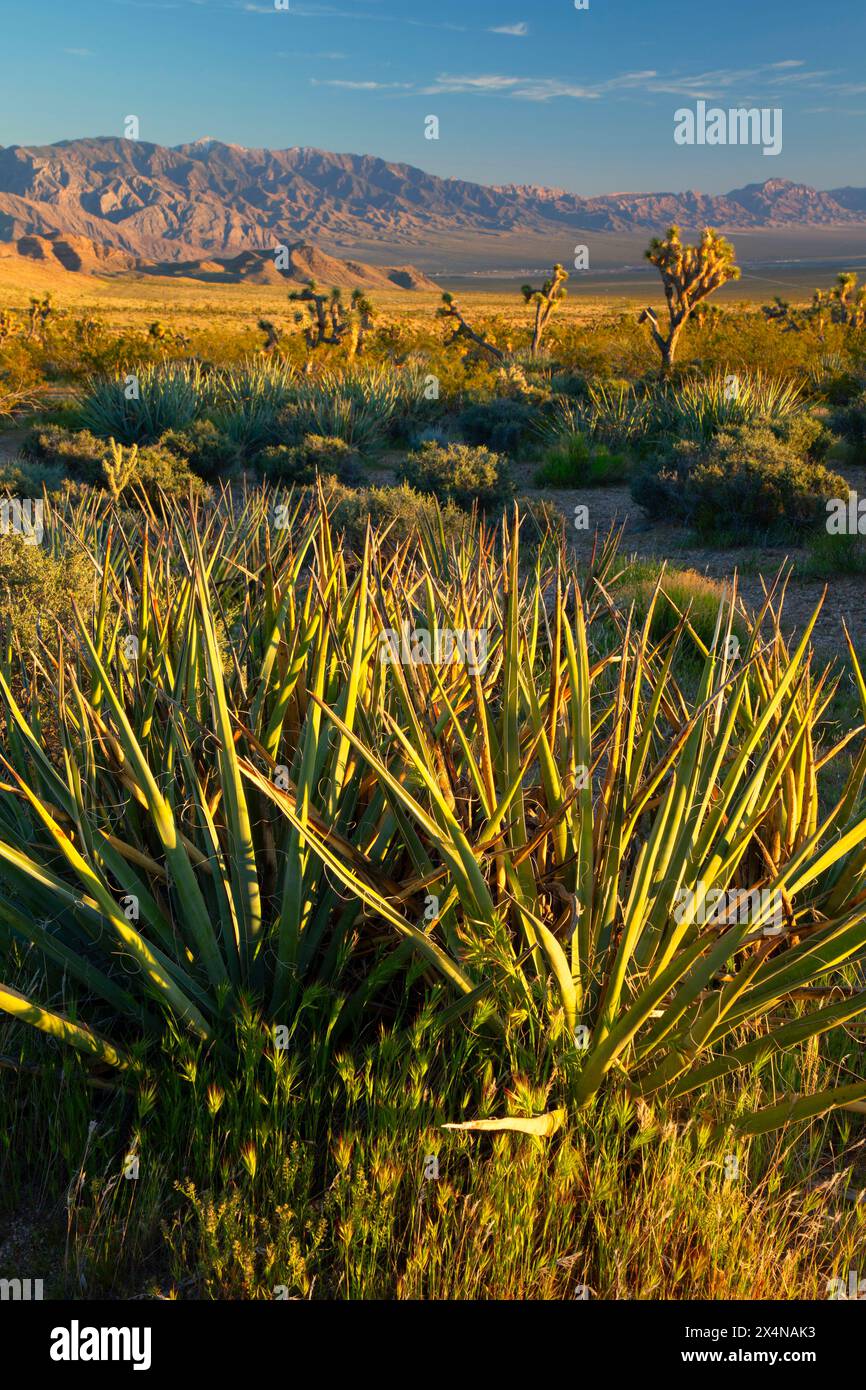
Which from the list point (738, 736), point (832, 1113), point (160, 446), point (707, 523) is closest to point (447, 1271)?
point (832, 1113)

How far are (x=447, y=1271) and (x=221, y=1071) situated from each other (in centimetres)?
72

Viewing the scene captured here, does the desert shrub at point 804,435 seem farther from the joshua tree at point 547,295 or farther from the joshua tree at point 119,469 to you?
the joshua tree at point 547,295

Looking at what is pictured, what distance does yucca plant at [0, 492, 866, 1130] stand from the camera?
7.62ft

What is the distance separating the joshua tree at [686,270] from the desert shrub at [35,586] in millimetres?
19305

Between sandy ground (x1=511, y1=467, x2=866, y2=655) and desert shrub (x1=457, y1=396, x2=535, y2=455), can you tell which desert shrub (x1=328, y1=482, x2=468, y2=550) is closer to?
sandy ground (x1=511, y1=467, x2=866, y2=655)

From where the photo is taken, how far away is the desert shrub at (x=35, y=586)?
16.0 ft

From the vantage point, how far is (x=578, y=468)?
1464cm

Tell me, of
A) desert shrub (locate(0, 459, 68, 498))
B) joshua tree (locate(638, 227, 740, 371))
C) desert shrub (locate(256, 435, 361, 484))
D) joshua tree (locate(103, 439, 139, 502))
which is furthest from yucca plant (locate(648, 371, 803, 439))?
desert shrub (locate(0, 459, 68, 498))

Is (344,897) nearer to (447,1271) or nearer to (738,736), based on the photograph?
(447,1271)

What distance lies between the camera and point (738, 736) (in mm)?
3891

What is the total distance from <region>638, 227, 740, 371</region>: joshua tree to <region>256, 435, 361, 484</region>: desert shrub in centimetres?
1099

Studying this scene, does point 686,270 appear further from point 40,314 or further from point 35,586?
point 40,314

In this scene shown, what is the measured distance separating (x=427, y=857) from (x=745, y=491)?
9740 mm

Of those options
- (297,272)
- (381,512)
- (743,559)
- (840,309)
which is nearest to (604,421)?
(743,559)
